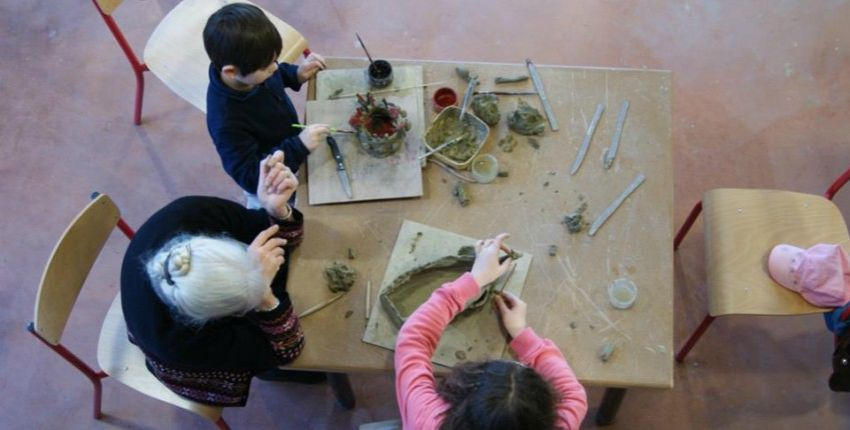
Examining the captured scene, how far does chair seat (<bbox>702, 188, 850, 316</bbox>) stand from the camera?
202 cm

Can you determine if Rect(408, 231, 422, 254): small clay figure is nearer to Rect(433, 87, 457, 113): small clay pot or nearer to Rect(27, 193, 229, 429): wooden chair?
Rect(433, 87, 457, 113): small clay pot

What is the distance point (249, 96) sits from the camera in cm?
195

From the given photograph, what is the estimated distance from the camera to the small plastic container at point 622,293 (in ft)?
5.48

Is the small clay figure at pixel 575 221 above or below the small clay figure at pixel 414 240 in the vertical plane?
above

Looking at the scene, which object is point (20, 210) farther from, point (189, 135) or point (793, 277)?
point (793, 277)

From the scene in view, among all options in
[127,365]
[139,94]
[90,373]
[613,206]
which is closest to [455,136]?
[613,206]

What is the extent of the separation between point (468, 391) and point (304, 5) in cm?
265

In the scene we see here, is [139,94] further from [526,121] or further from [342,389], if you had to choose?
[526,121]

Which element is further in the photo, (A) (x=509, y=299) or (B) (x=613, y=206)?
(B) (x=613, y=206)

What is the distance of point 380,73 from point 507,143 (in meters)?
0.47

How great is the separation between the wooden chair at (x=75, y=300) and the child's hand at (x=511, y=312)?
35.9 inches

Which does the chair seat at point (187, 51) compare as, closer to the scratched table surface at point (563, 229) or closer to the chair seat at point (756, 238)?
the scratched table surface at point (563, 229)

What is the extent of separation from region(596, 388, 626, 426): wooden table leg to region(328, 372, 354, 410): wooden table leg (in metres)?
0.92

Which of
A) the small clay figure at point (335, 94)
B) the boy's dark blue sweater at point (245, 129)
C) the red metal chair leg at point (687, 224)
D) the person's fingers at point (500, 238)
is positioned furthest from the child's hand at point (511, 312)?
the red metal chair leg at point (687, 224)
